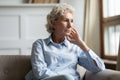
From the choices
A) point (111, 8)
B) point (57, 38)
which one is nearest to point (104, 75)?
point (57, 38)

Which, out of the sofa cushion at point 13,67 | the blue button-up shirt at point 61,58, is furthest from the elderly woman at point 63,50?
the sofa cushion at point 13,67

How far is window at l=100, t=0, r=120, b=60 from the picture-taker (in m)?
3.16

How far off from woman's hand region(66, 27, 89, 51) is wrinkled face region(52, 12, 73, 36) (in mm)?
34

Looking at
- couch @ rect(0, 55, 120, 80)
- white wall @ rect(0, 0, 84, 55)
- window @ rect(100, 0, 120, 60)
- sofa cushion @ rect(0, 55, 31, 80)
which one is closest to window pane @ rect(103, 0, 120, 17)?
window @ rect(100, 0, 120, 60)

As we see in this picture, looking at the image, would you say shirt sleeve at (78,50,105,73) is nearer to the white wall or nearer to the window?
the window

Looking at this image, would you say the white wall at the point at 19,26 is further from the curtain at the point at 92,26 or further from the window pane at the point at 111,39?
the window pane at the point at 111,39

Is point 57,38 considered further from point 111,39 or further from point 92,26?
point 92,26

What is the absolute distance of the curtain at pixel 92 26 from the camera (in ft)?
11.4

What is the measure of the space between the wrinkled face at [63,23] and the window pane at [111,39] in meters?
1.28

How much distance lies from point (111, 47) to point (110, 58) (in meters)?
0.13

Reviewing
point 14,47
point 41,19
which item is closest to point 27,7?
point 41,19

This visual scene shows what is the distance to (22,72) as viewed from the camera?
2.10 metres

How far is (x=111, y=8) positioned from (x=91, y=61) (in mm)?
1505

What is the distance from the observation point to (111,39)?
128 inches
